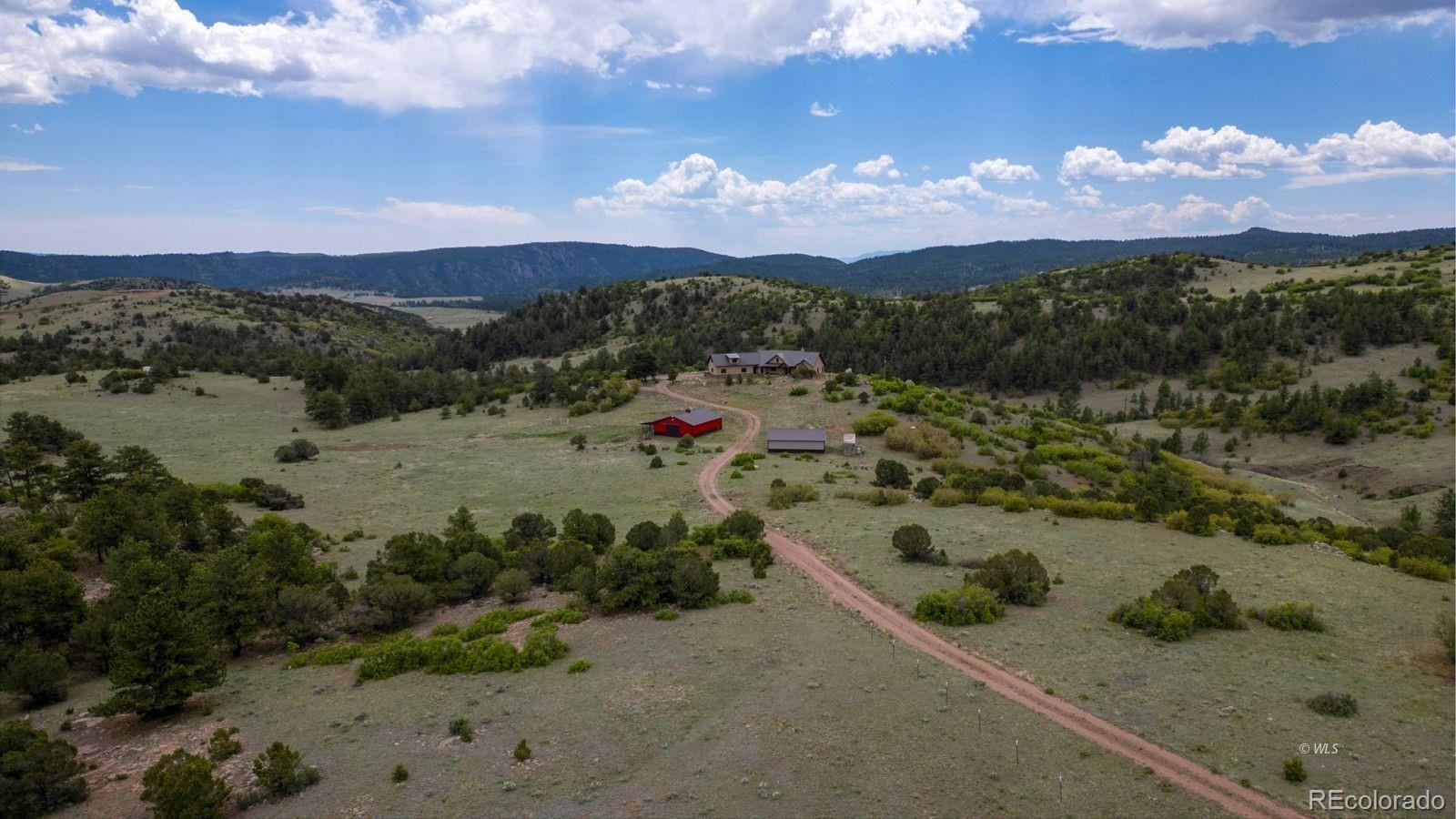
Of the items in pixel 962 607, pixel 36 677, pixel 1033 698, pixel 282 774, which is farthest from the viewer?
pixel 962 607

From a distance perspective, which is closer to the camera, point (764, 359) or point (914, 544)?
point (914, 544)

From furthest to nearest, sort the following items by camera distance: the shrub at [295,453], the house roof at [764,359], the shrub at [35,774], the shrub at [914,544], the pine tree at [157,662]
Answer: the house roof at [764,359] < the shrub at [295,453] < the shrub at [914,544] < the pine tree at [157,662] < the shrub at [35,774]

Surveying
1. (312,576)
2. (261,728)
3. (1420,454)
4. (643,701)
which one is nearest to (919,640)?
(643,701)

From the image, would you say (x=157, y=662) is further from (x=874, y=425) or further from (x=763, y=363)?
(x=763, y=363)

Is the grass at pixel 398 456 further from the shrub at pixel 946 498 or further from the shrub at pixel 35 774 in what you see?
the shrub at pixel 35 774

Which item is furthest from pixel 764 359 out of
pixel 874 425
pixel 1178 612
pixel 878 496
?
pixel 1178 612

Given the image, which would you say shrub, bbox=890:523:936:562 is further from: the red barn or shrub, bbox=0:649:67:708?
the red barn

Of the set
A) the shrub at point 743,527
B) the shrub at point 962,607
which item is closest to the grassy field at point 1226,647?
the shrub at point 962,607

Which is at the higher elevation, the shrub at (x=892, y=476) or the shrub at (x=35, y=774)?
the shrub at (x=35, y=774)
